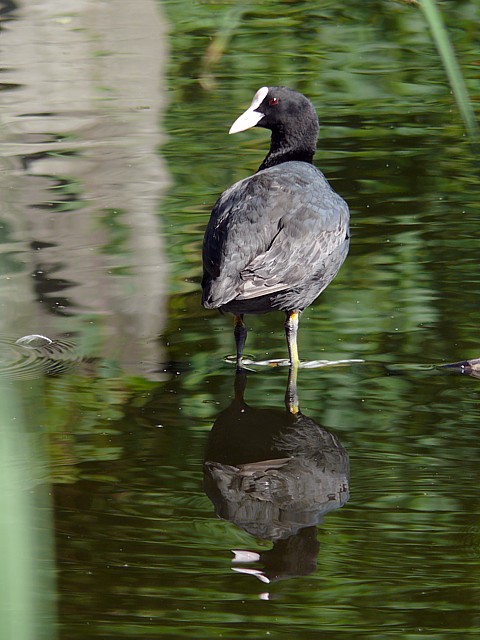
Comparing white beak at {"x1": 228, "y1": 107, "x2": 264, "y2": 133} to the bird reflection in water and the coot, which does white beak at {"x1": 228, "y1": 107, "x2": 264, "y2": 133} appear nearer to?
the coot

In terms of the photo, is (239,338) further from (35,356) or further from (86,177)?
(86,177)

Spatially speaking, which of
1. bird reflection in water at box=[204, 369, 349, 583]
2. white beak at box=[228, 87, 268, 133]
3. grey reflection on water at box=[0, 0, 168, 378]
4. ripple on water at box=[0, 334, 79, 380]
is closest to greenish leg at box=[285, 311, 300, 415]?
bird reflection in water at box=[204, 369, 349, 583]

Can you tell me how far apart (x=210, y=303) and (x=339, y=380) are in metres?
0.69

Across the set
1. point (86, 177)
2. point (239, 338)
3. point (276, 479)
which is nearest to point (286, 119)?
point (239, 338)

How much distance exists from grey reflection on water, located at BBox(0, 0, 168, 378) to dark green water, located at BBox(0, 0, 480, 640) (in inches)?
0.9

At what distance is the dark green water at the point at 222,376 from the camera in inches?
115

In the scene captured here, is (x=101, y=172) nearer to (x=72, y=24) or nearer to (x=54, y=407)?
(x=54, y=407)

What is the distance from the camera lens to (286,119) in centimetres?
541

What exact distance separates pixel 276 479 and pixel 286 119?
2338 mm

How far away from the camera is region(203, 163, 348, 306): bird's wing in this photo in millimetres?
4305

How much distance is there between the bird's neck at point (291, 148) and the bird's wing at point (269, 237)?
71 cm

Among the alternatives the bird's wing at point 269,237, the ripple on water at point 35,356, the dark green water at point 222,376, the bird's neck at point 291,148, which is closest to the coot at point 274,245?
the bird's wing at point 269,237

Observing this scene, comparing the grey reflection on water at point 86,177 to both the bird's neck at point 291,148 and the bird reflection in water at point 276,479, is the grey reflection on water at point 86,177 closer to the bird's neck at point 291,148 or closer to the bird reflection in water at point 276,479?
the bird reflection in water at point 276,479

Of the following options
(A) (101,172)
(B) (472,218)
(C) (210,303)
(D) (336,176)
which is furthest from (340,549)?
(A) (101,172)
